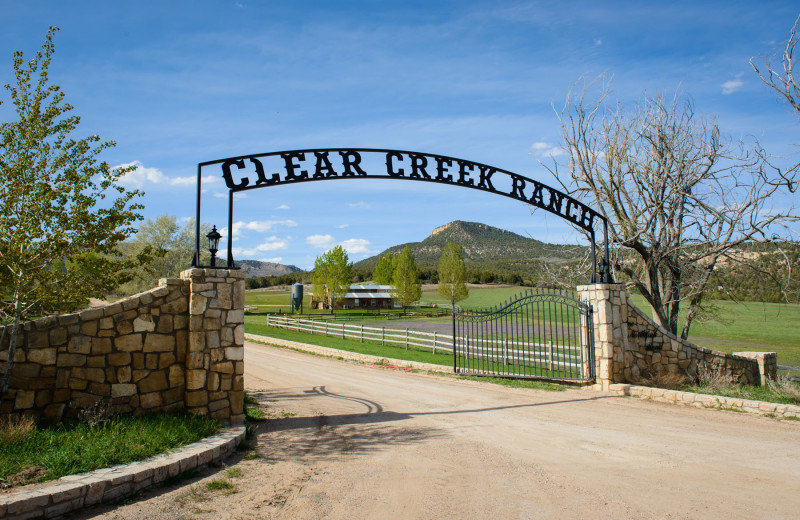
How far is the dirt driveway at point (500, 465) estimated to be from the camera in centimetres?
471

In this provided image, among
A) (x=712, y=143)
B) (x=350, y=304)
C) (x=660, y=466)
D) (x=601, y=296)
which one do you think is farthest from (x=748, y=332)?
(x=350, y=304)

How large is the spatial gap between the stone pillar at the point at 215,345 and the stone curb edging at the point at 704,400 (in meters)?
7.59

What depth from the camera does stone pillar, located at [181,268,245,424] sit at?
7.34m

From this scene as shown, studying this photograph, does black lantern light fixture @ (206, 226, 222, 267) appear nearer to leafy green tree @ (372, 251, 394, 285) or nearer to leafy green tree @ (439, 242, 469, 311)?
leafy green tree @ (439, 242, 469, 311)

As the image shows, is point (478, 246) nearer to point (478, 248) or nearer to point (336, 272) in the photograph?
point (478, 248)

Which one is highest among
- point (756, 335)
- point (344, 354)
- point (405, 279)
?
point (405, 279)

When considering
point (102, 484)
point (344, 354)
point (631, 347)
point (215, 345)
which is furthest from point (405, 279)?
point (102, 484)

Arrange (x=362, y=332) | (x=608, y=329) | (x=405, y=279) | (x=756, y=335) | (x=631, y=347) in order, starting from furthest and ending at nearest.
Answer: (x=405, y=279), (x=756, y=335), (x=362, y=332), (x=631, y=347), (x=608, y=329)

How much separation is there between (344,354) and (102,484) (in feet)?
47.8

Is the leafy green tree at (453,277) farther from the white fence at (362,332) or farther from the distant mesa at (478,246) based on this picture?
the distant mesa at (478,246)

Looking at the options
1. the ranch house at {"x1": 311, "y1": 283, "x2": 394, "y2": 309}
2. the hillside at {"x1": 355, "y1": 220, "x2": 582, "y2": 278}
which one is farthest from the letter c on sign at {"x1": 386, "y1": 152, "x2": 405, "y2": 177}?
the hillside at {"x1": 355, "y1": 220, "x2": 582, "y2": 278}

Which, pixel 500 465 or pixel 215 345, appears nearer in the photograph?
pixel 500 465

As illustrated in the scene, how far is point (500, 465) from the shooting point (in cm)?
599

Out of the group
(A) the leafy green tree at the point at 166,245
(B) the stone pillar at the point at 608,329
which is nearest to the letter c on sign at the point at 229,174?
(B) the stone pillar at the point at 608,329
